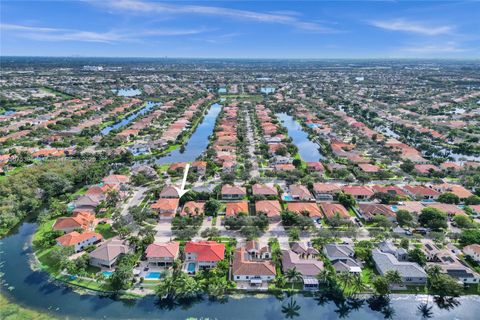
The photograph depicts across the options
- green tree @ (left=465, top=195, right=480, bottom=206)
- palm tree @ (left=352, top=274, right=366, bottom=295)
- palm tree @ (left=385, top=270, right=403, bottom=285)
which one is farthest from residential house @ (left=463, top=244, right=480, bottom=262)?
palm tree @ (left=352, top=274, right=366, bottom=295)

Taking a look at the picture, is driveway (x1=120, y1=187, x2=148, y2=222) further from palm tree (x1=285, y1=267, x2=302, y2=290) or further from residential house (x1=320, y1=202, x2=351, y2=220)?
residential house (x1=320, y1=202, x2=351, y2=220)

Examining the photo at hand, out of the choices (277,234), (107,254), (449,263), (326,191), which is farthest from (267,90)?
(107,254)

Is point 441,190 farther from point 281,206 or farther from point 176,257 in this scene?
point 176,257

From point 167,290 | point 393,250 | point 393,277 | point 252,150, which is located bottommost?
point 167,290

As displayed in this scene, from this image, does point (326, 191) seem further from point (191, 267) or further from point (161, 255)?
point (161, 255)

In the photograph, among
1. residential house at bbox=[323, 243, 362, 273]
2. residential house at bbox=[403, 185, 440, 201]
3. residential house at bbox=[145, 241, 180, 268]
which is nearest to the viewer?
residential house at bbox=[323, 243, 362, 273]

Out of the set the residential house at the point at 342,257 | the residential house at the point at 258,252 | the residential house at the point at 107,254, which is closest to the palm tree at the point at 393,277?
the residential house at the point at 342,257
